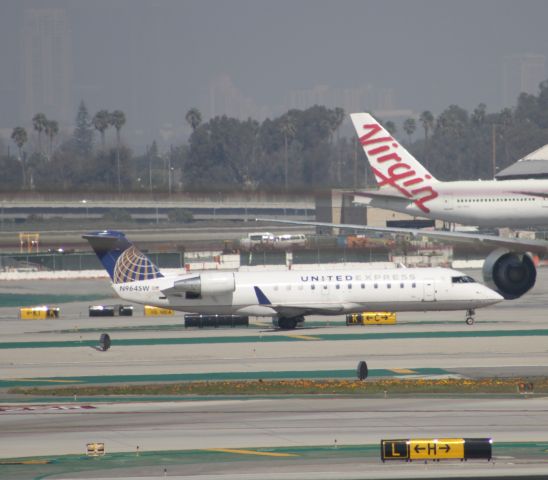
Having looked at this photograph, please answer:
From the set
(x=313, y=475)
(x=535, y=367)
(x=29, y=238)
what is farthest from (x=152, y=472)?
(x=29, y=238)

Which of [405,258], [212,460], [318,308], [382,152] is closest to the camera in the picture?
[212,460]

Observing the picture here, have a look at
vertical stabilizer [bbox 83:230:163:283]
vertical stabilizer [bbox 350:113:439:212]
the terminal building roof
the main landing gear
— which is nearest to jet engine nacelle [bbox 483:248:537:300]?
the main landing gear

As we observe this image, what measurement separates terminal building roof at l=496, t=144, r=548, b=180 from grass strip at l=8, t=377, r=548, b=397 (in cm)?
9349

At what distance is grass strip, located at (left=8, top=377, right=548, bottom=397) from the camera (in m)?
42.1

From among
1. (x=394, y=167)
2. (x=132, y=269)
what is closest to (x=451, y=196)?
(x=394, y=167)

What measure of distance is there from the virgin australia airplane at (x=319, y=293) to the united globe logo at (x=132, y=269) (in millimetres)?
586

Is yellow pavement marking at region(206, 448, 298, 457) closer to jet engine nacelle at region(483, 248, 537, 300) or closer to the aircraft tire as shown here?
jet engine nacelle at region(483, 248, 537, 300)

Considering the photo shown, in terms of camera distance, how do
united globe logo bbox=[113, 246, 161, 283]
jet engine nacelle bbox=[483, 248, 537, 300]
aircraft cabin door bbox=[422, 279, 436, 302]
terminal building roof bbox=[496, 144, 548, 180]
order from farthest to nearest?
1. terminal building roof bbox=[496, 144, 548, 180]
2. united globe logo bbox=[113, 246, 161, 283]
3. aircraft cabin door bbox=[422, 279, 436, 302]
4. jet engine nacelle bbox=[483, 248, 537, 300]

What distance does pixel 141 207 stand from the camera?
17362 cm

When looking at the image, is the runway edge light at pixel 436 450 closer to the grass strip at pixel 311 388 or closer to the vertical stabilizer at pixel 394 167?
the grass strip at pixel 311 388

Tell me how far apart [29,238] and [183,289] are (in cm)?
8297

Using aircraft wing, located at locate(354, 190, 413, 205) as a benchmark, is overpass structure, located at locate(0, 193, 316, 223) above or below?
above

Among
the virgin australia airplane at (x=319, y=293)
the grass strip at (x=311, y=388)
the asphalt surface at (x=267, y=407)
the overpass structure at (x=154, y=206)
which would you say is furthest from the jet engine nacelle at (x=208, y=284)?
the overpass structure at (x=154, y=206)

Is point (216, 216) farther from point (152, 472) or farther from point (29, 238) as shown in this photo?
point (152, 472)
